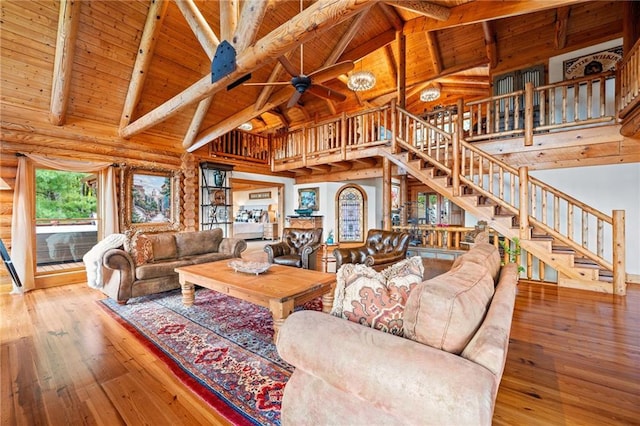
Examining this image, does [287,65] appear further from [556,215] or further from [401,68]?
[556,215]

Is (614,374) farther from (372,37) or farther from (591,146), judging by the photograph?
(372,37)

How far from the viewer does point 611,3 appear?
4969mm

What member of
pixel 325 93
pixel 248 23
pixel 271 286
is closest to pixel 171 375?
pixel 271 286

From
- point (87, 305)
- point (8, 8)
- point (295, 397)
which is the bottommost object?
point (87, 305)

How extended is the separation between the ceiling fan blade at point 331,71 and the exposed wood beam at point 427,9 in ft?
2.97

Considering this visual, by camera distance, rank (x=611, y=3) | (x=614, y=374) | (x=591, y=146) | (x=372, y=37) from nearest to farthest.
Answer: (x=614, y=374)
(x=591, y=146)
(x=611, y=3)
(x=372, y=37)

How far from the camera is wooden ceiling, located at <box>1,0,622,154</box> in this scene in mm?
3291

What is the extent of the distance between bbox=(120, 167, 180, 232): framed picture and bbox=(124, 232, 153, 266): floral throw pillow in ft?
6.17

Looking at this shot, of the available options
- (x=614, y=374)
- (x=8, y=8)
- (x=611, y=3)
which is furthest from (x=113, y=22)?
(x=611, y=3)

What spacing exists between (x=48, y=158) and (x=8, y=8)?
202cm

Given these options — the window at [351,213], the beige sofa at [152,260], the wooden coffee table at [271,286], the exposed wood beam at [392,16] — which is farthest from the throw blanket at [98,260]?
the exposed wood beam at [392,16]

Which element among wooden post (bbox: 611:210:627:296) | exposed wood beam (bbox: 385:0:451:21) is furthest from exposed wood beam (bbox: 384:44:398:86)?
wooden post (bbox: 611:210:627:296)

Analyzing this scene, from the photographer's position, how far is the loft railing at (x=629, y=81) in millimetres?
3373

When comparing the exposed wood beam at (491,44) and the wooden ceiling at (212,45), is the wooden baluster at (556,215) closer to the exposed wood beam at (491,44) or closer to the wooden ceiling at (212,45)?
the wooden ceiling at (212,45)
